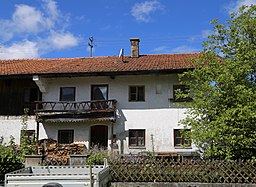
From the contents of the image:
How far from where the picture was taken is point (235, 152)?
12.5 m

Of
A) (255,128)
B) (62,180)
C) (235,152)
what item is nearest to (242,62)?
(255,128)

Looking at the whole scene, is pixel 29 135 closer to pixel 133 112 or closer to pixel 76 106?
pixel 76 106

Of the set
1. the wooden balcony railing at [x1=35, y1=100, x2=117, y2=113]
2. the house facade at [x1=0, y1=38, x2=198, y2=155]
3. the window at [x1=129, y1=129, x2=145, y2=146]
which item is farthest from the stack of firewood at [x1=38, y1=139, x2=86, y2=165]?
the window at [x1=129, y1=129, x2=145, y2=146]

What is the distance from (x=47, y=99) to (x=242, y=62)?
43.4 ft

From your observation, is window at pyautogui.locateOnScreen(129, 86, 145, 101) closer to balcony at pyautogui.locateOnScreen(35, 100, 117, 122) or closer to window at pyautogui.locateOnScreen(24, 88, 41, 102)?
balcony at pyautogui.locateOnScreen(35, 100, 117, 122)

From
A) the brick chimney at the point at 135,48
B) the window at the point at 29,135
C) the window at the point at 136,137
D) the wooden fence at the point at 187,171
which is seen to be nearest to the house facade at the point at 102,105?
the window at the point at 136,137

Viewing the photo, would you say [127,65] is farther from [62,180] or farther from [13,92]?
[62,180]

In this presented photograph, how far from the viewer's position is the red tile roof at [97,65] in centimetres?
1942

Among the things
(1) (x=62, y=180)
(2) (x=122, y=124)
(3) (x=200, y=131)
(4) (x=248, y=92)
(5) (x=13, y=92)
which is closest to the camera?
(1) (x=62, y=180)

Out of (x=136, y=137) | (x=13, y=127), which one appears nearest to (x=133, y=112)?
(x=136, y=137)

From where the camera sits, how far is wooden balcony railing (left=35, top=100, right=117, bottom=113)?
19.2m

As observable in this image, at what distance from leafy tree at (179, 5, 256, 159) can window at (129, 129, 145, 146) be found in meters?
6.14

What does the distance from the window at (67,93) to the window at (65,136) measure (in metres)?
2.26

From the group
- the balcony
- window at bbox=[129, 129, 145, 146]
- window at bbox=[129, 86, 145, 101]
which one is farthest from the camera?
window at bbox=[129, 86, 145, 101]
